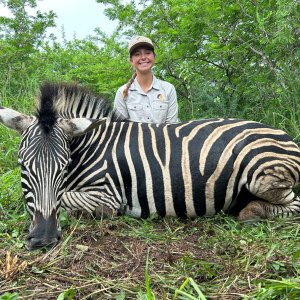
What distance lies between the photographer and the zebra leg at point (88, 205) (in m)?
3.59

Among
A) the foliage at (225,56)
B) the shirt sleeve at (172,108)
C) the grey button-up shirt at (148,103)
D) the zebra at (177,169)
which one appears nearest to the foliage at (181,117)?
the foliage at (225,56)

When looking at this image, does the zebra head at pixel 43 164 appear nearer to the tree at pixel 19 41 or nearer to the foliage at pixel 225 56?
the foliage at pixel 225 56

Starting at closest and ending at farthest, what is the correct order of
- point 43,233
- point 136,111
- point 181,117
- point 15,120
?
point 43,233 < point 15,120 < point 136,111 < point 181,117

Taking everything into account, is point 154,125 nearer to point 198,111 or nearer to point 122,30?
point 198,111

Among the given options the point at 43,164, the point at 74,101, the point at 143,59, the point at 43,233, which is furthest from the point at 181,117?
the point at 43,233

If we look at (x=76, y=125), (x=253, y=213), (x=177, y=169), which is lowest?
(x=253, y=213)

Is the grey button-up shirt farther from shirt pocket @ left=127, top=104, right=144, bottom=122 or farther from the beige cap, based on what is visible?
the beige cap

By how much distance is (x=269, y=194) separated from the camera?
12.2 ft

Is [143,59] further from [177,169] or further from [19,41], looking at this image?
[19,41]

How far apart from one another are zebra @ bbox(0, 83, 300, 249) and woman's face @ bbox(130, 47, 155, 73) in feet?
4.45

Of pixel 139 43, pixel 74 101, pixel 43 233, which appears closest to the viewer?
pixel 43 233

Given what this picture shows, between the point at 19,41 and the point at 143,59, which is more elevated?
the point at 19,41

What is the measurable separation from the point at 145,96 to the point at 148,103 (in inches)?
3.5

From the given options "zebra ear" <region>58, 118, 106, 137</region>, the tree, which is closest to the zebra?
"zebra ear" <region>58, 118, 106, 137</region>
